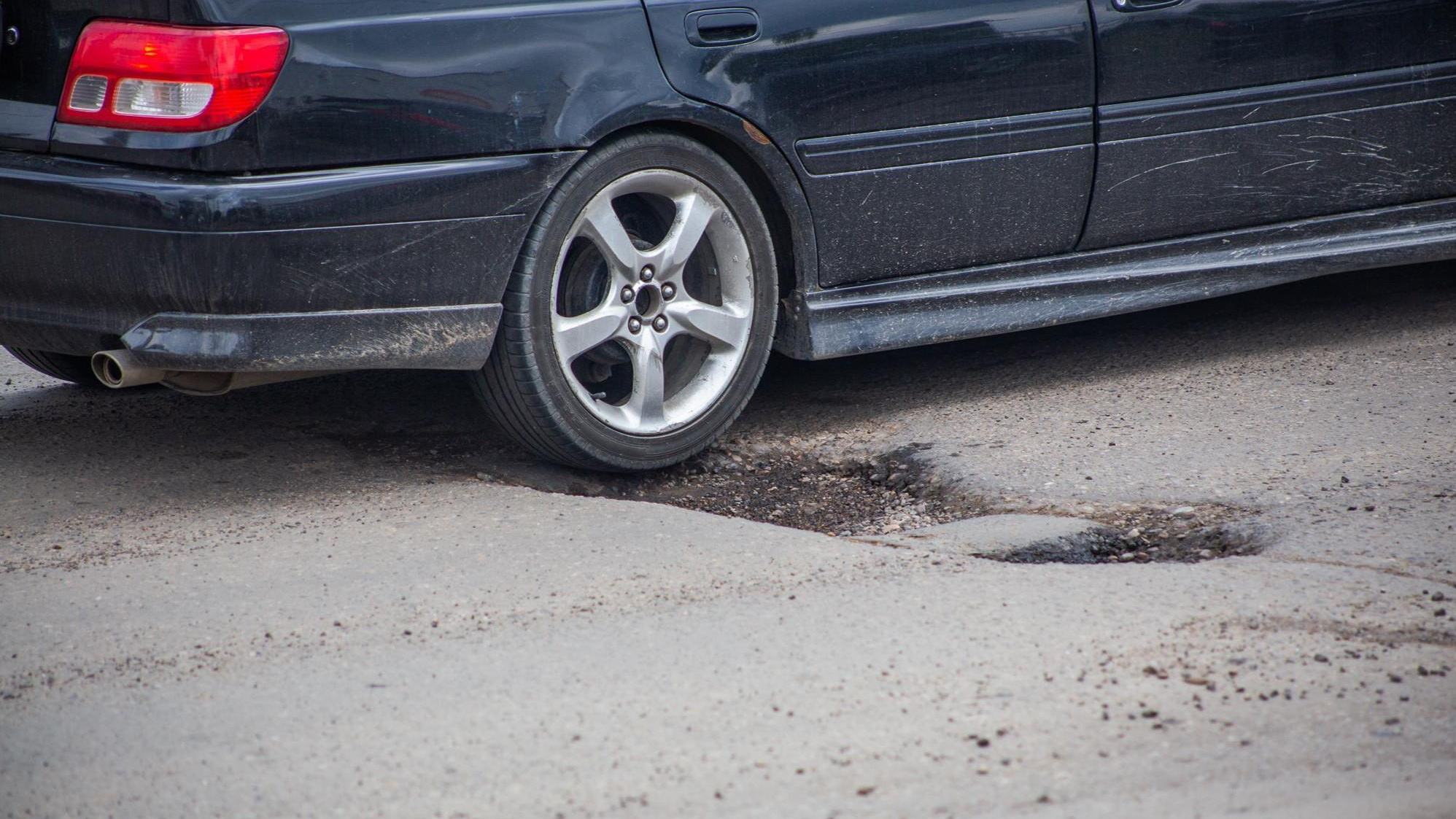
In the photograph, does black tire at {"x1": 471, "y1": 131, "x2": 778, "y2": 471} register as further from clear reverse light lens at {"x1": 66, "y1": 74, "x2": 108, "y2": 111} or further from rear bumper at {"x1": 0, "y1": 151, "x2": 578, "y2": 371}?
clear reverse light lens at {"x1": 66, "y1": 74, "x2": 108, "y2": 111}

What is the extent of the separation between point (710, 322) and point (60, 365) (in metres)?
1.92

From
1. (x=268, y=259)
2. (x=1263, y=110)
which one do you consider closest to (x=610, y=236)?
(x=268, y=259)

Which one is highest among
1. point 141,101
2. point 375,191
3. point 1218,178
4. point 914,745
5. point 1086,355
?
point 141,101

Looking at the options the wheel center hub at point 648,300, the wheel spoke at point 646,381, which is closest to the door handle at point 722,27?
the wheel center hub at point 648,300

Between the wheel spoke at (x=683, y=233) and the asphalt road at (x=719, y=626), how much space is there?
1.86 feet

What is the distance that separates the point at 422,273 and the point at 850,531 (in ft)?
3.55

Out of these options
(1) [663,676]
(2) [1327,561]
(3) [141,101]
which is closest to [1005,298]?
(2) [1327,561]

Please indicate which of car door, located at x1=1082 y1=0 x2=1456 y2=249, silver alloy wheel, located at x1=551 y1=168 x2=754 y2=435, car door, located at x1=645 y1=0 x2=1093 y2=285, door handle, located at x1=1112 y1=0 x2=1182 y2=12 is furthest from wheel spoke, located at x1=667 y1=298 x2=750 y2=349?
door handle, located at x1=1112 y1=0 x2=1182 y2=12

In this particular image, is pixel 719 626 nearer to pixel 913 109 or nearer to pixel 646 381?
pixel 646 381

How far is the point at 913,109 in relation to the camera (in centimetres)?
361

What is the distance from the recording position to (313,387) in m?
4.25

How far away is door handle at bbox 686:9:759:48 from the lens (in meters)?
3.33

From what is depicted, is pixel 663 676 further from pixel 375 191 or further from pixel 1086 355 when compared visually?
pixel 1086 355

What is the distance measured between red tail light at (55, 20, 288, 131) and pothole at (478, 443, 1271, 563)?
107cm
